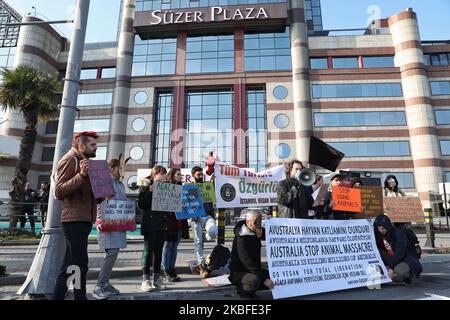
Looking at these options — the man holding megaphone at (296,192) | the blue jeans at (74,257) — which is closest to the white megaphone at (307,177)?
the man holding megaphone at (296,192)

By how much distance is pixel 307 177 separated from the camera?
18.2 feet

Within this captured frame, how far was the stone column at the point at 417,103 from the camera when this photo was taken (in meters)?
28.3

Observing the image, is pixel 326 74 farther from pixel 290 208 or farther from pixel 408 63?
pixel 290 208

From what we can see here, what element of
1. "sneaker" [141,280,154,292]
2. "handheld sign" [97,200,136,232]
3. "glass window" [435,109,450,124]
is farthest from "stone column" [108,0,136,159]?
"glass window" [435,109,450,124]

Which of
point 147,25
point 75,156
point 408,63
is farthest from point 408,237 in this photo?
point 147,25

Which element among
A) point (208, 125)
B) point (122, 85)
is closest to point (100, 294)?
point (208, 125)

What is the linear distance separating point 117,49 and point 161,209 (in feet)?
114

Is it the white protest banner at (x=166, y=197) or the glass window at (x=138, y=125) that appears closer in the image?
the white protest banner at (x=166, y=197)

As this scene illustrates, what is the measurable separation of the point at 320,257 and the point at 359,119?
2945 centimetres

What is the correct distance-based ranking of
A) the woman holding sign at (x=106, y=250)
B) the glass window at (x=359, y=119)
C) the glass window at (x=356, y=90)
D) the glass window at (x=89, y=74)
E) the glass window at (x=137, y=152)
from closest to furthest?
the woman holding sign at (x=106, y=250) < the glass window at (x=359, y=119) < the glass window at (x=356, y=90) < the glass window at (x=137, y=152) < the glass window at (x=89, y=74)

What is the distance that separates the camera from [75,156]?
12.0ft

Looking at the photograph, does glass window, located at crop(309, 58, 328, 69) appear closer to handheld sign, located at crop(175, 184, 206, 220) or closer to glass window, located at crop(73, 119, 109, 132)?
glass window, located at crop(73, 119, 109, 132)

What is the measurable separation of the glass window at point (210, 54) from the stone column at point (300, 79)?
6895 mm

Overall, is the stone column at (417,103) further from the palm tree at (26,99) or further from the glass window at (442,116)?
the palm tree at (26,99)
